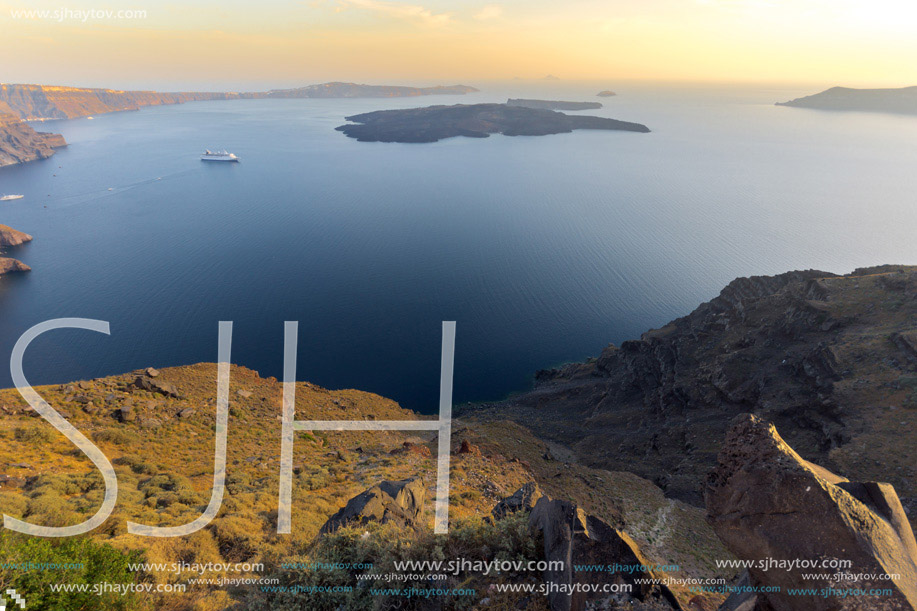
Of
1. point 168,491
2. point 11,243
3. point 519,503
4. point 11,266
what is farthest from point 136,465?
point 11,243

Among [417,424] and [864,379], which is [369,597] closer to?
[417,424]

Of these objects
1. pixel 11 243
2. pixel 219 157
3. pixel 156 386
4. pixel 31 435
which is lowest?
pixel 156 386

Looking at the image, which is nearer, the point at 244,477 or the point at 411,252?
the point at 244,477

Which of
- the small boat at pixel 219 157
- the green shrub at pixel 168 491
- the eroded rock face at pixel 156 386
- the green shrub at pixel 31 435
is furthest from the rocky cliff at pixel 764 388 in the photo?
the small boat at pixel 219 157

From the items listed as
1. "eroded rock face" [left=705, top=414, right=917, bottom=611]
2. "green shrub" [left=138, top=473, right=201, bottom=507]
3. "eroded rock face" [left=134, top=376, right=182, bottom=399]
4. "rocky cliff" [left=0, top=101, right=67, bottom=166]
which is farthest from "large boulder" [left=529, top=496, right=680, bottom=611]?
"rocky cliff" [left=0, top=101, right=67, bottom=166]

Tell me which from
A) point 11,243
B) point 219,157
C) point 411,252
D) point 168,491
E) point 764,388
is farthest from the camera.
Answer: point 219,157

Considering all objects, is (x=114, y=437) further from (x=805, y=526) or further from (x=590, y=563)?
(x=805, y=526)

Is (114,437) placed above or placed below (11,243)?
below

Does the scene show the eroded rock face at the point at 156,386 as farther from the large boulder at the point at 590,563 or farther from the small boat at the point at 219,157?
the small boat at the point at 219,157
